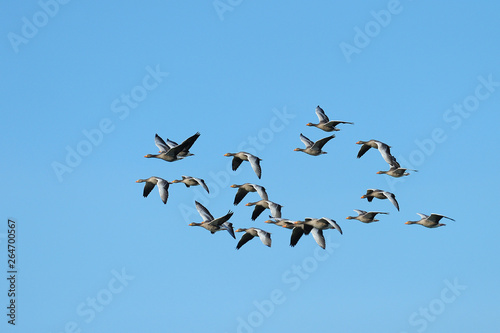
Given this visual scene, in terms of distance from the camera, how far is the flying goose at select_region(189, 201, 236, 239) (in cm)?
4876

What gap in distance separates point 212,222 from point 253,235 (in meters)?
4.50

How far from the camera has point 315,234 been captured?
172 feet

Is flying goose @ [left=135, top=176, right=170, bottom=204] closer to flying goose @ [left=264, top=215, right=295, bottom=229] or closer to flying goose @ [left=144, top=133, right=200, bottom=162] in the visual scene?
flying goose @ [left=144, top=133, right=200, bottom=162]

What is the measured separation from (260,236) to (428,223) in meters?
10.8

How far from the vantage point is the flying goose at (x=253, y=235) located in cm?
5119

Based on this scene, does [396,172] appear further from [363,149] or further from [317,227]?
[317,227]

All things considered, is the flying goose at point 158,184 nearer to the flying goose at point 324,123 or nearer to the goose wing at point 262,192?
the goose wing at point 262,192

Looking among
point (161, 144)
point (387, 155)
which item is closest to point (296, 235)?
point (387, 155)

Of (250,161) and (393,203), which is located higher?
(250,161)

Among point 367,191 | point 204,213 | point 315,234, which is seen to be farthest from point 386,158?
point 204,213

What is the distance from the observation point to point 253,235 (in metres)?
53.3

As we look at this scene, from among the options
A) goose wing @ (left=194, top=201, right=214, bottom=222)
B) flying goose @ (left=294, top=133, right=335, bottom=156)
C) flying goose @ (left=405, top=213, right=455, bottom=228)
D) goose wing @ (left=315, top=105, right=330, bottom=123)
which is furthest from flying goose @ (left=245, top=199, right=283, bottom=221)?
flying goose @ (left=405, top=213, right=455, bottom=228)

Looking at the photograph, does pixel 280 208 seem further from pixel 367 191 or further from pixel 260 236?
pixel 367 191

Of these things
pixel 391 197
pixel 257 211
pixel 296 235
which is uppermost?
pixel 257 211
